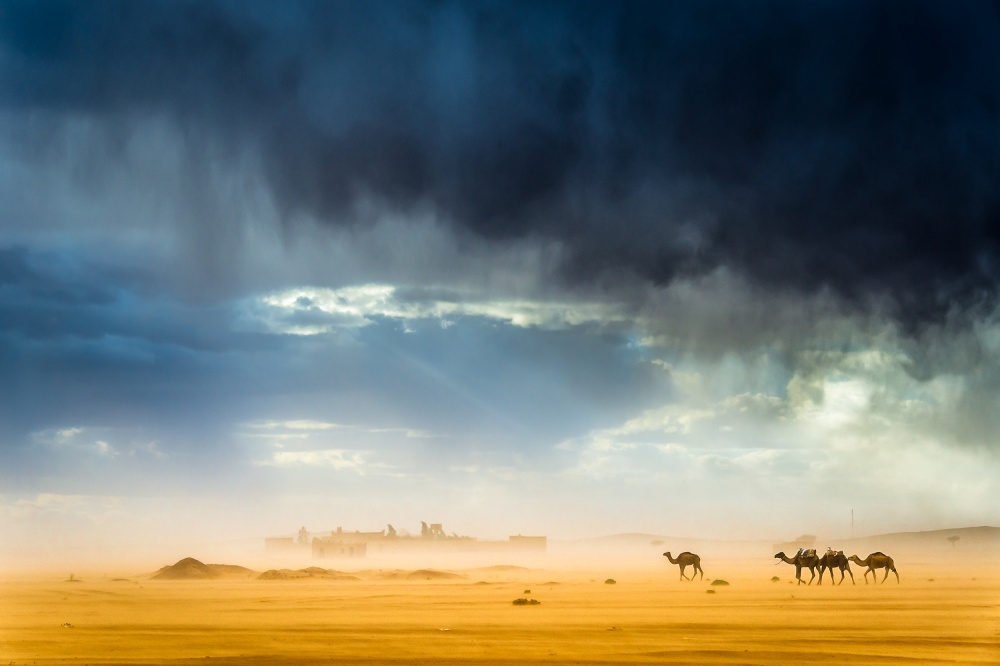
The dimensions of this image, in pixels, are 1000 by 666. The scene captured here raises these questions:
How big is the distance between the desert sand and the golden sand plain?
75 mm

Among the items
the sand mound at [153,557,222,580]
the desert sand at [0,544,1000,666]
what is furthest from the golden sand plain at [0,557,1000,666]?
the sand mound at [153,557,222,580]

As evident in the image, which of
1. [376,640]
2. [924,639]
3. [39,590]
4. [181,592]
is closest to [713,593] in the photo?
[924,639]

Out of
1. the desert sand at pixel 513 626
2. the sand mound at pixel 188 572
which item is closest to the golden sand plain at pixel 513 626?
the desert sand at pixel 513 626

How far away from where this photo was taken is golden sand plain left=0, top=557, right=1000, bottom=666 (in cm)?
3159

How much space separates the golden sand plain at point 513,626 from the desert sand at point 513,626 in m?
0.08

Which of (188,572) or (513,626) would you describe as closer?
(513,626)

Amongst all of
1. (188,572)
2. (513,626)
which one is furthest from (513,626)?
(188,572)

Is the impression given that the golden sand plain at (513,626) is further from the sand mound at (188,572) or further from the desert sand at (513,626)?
the sand mound at (188,572)

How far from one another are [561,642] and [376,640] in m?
6.15

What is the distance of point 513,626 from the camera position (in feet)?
130

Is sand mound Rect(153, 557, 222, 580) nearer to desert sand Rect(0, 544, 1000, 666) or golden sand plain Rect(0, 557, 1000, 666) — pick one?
desert sand Rect(0, 544, 1000, 666)

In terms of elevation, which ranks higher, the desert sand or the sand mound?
the sand mound

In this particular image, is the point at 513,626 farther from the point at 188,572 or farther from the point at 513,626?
the point at 188,572

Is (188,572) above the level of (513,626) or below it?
above
